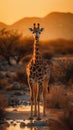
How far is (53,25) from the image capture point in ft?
15.7

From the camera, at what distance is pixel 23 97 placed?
186 inches

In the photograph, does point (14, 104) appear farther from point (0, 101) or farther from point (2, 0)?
point (2, 0)

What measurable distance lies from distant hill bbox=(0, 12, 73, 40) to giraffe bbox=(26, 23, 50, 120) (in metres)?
0.08

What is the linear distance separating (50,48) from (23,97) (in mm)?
495

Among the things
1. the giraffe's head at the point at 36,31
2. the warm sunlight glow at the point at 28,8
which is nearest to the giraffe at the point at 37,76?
the giraffe's head at the point at 36,31

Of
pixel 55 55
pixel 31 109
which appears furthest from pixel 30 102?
pixel 55 55

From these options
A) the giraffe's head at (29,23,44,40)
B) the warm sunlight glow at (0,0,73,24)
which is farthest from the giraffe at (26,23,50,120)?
the warm sunlight glow at (0,0,73,24)

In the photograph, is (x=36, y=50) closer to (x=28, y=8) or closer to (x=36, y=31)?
(x=36, y=31)

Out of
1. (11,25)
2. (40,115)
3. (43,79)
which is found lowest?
(40,115)

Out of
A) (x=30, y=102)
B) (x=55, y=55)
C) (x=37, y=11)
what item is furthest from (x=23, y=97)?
(x=37, y=11)

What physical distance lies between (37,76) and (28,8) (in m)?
0.64

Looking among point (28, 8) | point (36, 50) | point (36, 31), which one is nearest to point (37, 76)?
point (36, 50)

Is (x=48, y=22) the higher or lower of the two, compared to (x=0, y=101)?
higher

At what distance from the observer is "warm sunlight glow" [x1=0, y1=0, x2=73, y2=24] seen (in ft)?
15.8
